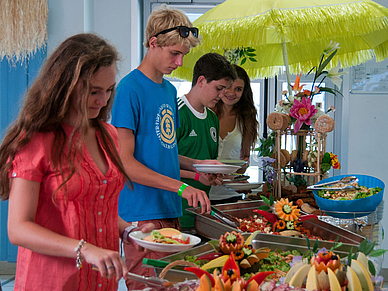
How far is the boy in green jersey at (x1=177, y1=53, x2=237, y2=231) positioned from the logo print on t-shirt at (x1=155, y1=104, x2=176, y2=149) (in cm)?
30

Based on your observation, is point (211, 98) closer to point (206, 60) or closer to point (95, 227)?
point (206, 60)

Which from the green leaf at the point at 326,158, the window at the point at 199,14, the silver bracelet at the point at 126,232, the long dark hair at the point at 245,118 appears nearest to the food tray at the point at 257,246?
the silver bracelet at the point at 126,232

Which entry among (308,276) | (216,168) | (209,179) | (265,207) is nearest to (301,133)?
(265,207)

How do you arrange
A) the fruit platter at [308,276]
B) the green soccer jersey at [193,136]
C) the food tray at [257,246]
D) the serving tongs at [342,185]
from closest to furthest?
the fruit platter at [308,276]
the food tray at [257,246]
the serving tongs at [342,185]
the green soccer jersey at [193,136]

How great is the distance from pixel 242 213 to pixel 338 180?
532 mm

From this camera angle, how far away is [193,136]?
2.10m

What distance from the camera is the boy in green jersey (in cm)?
208

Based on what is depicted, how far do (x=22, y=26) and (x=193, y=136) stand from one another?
65.4 inches

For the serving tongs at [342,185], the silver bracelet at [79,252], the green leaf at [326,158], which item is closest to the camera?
the silver bracelet at [79,252]

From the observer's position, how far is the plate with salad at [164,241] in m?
1.02

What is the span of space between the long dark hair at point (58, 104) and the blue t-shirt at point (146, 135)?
0.51 meters

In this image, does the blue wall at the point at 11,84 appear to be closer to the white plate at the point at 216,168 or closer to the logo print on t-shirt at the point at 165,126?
the logo print on t-shirt at the point at 165,126

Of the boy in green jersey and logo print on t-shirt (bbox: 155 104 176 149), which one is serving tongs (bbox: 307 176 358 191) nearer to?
the boy in green jersey

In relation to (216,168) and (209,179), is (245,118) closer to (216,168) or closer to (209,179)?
(209,179)
